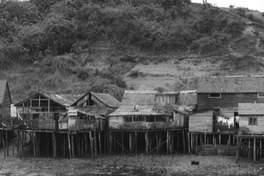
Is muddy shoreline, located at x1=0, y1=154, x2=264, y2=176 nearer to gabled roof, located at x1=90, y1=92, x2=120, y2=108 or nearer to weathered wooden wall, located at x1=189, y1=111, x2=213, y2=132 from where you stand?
weathered wooden wall, located at x1=189, y1=111, x2=213, y2=132

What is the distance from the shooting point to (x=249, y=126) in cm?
4359

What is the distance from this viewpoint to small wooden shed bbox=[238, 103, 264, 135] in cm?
4334

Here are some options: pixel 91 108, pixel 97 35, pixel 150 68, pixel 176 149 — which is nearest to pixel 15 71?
pixel 97 35

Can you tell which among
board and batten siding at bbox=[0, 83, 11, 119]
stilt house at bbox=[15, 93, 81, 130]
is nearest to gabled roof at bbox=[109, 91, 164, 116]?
stilt house at bbox=[15, 93, 81, 130]

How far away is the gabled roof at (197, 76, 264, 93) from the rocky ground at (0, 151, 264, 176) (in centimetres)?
737

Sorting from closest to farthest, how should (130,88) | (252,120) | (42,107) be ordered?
(252,120) → (42,107) → (130,88)

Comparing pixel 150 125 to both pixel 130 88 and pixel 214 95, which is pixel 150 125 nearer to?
pixel 214 95

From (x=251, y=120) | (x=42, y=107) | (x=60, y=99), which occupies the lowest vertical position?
(x=251, y=120)

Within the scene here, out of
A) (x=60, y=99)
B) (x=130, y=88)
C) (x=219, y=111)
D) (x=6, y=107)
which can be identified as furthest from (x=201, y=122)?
(x=130, y=88)

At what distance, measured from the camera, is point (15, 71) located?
8281 centimetres

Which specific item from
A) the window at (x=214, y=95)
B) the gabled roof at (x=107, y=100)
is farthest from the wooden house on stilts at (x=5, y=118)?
the window at (x=214, y=95)

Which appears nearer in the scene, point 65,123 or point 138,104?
point 65,123

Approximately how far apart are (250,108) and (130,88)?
30.9m

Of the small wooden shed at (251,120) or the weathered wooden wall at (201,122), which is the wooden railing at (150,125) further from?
the small wooden shed at (251,120)
